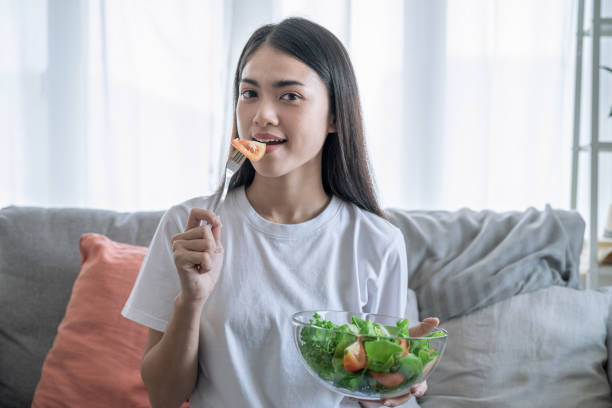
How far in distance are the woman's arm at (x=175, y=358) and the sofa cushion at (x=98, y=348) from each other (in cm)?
43

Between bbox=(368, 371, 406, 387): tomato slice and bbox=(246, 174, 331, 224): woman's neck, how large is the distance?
1.76 ft

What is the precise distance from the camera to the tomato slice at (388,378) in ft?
2.21

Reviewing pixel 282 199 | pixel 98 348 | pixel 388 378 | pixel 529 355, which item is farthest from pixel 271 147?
pixel 529 355

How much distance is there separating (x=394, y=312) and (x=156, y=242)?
1.67 ft

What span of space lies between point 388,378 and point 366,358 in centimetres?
5

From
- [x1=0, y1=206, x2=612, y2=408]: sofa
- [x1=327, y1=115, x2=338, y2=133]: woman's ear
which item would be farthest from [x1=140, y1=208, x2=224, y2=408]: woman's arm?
[x1=0, y1=206, x2=612, y2=408]: sofa

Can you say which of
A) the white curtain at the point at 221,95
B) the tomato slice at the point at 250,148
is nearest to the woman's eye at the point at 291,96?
the tomato slice at the point at 250,148

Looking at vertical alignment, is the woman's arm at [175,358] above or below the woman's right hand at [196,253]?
below

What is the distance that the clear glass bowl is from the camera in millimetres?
658

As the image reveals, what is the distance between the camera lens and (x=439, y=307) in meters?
1.62

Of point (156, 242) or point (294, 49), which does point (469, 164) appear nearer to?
point (294, 49)

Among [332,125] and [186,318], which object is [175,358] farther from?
[332,125]

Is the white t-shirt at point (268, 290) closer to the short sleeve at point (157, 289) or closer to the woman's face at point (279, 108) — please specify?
the short sleeve at point (157, 289)

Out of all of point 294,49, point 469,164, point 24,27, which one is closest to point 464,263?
point 469,164
